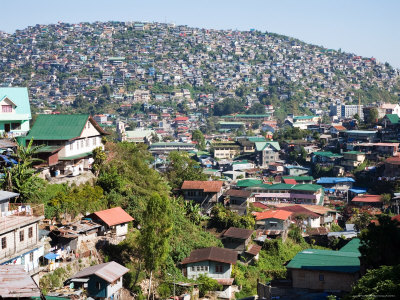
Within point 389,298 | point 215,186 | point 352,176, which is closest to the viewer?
point 389,298

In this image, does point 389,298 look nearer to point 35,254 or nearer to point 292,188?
point 35,254

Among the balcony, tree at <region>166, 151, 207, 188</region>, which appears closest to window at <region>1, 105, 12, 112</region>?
the balcony

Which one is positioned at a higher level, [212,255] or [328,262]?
[212,255]

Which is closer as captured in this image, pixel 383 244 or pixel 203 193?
pixel 383 244

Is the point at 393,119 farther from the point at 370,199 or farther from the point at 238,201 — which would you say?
the point at 238,201

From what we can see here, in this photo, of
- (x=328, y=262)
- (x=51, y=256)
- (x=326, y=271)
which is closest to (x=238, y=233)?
(x=328, y=262)

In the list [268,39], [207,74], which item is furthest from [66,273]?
[268,39]
